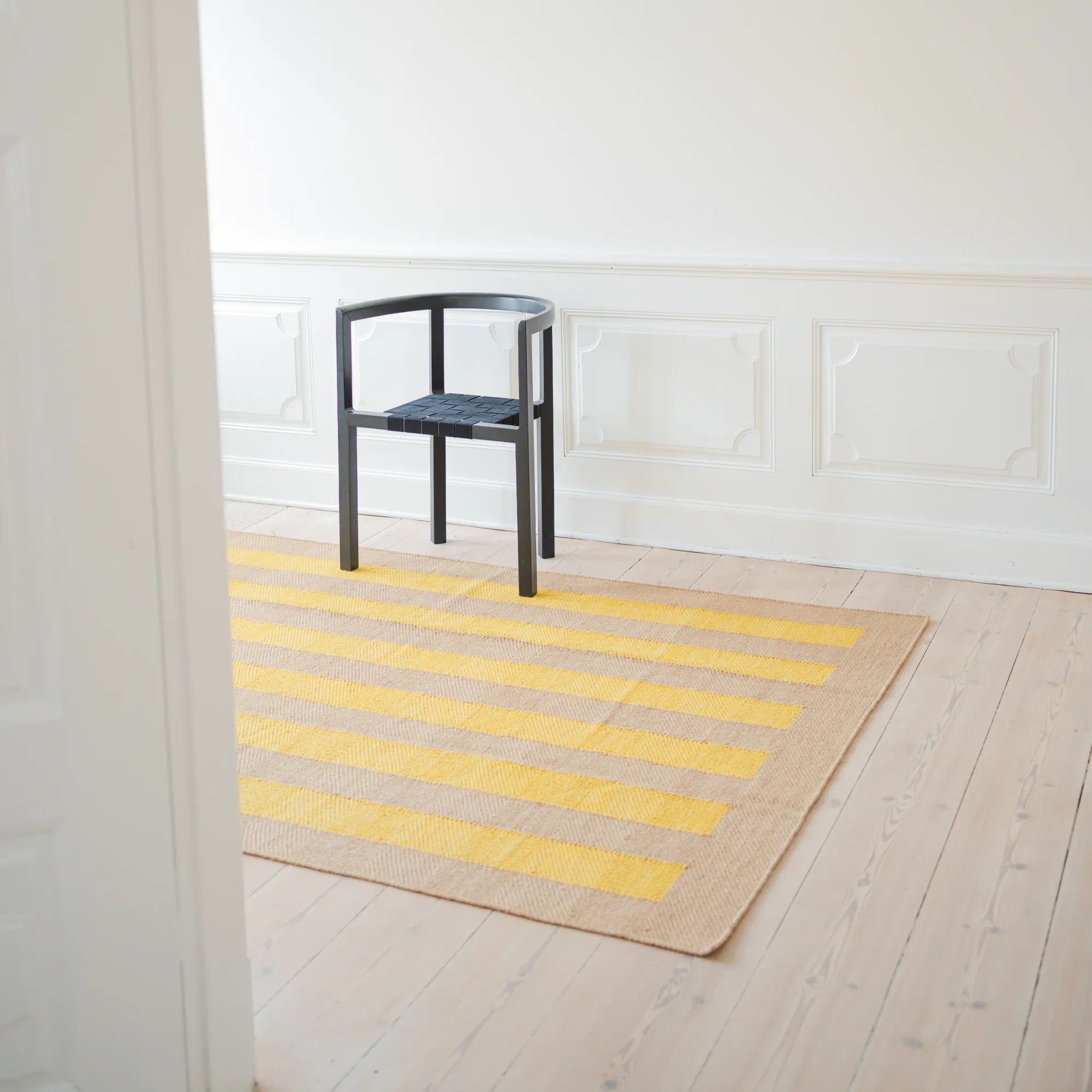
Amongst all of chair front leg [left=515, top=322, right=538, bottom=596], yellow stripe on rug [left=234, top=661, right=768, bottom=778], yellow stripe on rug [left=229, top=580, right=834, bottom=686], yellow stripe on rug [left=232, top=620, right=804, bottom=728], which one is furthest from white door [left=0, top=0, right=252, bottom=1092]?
chair front leg [left=515, top=322, right=538, bottom=596]

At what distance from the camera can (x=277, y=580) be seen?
394 cm

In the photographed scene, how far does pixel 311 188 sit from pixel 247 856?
2548 millimetres

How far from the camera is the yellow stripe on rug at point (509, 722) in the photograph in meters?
2.83

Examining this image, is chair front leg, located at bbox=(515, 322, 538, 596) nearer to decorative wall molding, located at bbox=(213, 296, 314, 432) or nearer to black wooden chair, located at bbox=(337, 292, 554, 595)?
black wooden chair, located at bbox=(337, 292, 554, 595)

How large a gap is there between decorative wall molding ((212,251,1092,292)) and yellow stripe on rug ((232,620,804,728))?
51.9 inches

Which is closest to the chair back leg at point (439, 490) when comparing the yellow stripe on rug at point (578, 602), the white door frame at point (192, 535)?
the yellow stripe on rug at point (578, 602)

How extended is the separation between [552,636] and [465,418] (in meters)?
0.69

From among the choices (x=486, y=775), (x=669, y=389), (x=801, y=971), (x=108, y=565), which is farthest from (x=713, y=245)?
(x=108, y=565)

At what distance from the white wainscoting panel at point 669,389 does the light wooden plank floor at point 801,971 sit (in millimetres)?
1380

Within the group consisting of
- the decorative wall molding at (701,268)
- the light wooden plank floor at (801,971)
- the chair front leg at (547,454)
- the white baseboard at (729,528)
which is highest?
the decorative wall molding at (701,268)

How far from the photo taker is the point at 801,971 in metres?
2.10

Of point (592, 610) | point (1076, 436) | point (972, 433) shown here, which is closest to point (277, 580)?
point (592, 610)

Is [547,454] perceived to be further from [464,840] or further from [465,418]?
[464,840]

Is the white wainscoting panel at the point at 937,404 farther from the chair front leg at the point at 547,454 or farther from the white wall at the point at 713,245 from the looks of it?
the chair front leg at the point at 547,454
